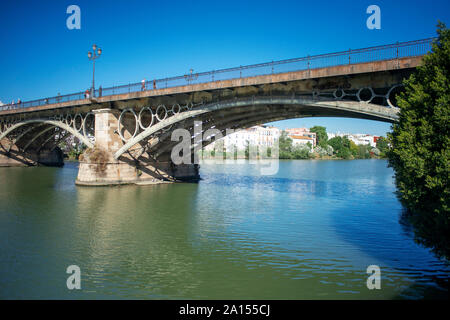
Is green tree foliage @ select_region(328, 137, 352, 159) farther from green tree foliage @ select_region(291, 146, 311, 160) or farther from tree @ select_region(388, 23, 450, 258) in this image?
tree @ select_region(388, 23, 450, 258)

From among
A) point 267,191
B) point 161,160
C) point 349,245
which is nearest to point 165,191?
point 161,160

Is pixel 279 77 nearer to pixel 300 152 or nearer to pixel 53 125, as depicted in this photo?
pixel 53 125

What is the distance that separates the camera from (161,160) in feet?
89.5

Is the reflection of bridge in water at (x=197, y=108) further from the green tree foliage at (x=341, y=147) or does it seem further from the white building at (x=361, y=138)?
the white building at (x=361, y=138)

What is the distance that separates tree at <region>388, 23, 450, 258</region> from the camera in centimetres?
682

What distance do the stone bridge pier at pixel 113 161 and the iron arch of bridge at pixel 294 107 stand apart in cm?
88

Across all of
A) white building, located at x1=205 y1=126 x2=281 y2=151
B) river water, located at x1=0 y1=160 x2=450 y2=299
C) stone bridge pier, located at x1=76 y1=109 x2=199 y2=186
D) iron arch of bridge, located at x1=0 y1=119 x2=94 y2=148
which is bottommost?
river water, located at x1=0 y1=160 x2=450 y2=299

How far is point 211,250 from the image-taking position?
10391mm

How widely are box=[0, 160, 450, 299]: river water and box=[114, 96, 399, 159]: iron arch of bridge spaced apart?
15.1ft

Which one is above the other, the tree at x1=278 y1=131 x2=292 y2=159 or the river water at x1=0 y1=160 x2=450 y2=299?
the tree at x1=278 y1=131 x2=292 y2=159

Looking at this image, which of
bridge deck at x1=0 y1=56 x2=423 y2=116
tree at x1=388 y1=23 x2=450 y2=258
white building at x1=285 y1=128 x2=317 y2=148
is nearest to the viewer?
tree at x1=388 y1=23 x2=450 y2=258

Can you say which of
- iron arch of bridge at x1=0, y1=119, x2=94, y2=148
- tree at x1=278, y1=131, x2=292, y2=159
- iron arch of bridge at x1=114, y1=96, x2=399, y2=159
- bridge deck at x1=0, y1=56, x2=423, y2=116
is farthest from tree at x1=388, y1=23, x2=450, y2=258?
tree at x1=278, y1=131, x2=292, y2=159

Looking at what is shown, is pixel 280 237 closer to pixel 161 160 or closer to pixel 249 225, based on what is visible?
pixel 249 225
